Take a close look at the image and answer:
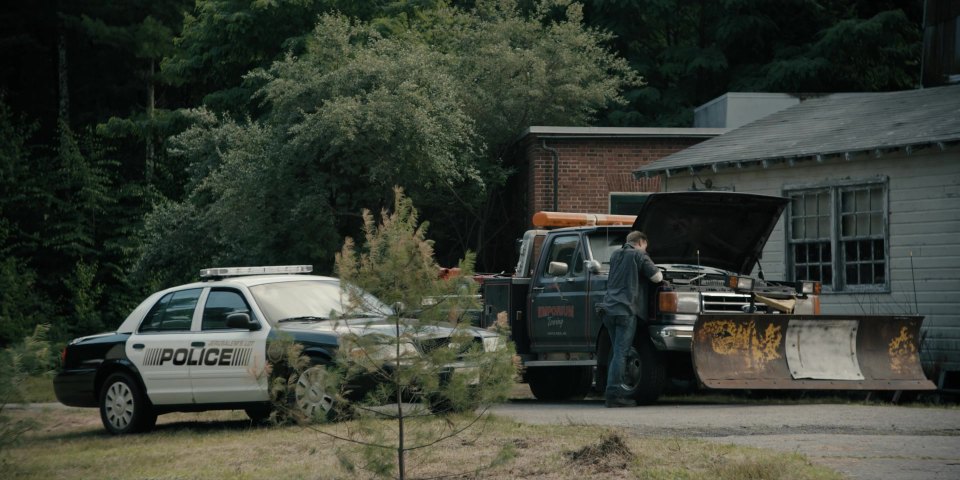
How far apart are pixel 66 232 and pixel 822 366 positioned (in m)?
30.0

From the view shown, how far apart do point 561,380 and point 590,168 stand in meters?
10.2

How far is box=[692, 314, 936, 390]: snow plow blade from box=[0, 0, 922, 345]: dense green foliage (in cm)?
1316

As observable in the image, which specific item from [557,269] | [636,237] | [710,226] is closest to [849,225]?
[710,226]

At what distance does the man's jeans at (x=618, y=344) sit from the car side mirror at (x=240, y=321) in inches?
154

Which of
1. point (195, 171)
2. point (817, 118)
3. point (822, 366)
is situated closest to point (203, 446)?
point (822, 366)

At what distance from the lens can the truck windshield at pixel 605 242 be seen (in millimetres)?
15492

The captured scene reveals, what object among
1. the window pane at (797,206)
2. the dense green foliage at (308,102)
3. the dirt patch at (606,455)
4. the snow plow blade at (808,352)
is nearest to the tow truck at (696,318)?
the snow plow blade at (808,352)

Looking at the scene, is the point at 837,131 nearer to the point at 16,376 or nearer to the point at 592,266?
the point at 592,266

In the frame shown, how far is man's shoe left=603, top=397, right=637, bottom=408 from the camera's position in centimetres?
1410

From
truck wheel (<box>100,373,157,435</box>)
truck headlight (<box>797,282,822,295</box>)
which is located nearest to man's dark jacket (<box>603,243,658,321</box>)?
truck headlight (<box>797,282,822,295</box>)

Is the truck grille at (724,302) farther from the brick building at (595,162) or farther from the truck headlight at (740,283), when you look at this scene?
the brick building at (595,162)

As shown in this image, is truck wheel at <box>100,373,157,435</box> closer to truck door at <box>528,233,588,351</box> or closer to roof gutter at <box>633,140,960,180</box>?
truck door at <box>528,233,588,351</box>

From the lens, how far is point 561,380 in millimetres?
16625

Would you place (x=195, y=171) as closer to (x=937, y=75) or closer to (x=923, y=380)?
(x=937, y=75)
